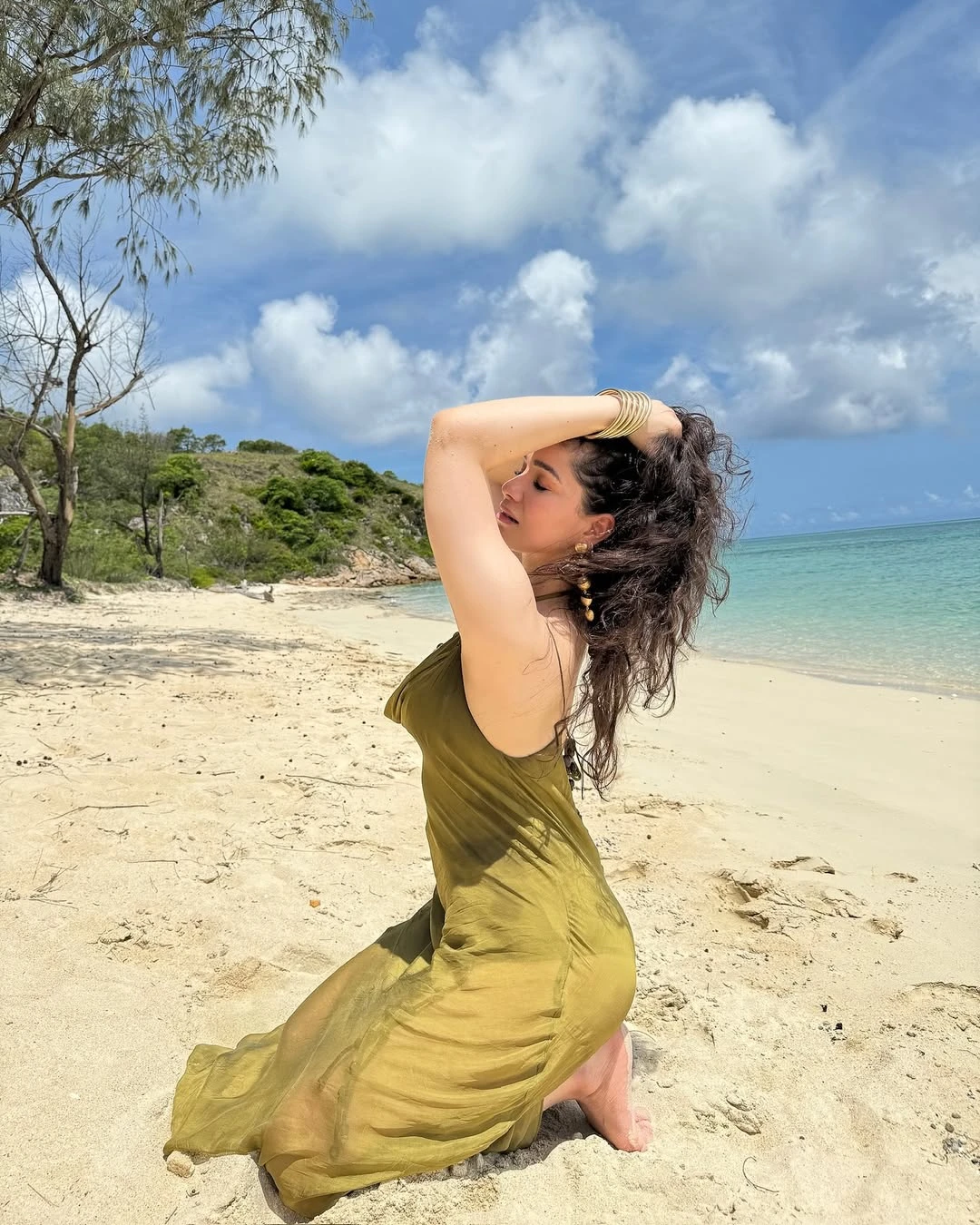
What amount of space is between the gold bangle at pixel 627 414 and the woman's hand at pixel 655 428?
0.06 ft

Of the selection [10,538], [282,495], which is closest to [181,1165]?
[10,538]

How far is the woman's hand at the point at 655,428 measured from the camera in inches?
65.5

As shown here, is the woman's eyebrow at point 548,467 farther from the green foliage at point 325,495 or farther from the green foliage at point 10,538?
the green foliage at point 325,495

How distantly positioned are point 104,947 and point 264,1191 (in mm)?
1186

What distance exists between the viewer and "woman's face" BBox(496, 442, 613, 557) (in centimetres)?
169

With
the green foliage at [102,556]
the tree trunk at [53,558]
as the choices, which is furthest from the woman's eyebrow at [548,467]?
the green foliage at [102,556]

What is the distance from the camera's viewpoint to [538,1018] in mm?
1651

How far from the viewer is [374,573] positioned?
3362cm

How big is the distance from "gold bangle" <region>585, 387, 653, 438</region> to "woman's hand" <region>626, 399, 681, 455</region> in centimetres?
2

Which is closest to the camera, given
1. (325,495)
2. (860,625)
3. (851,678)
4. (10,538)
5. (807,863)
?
(807,863)

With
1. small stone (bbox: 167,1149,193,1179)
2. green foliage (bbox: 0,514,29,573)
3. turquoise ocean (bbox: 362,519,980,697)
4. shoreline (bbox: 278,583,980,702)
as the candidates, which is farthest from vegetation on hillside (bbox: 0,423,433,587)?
small stone (bbox: 167,1149,193,1179)

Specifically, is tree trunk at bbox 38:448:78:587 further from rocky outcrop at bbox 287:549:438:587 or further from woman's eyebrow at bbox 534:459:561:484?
rocky outcrop at bbox 287:549:438:587

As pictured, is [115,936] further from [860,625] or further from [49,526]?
[860,625]

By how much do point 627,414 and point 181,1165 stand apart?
5.91 feet
